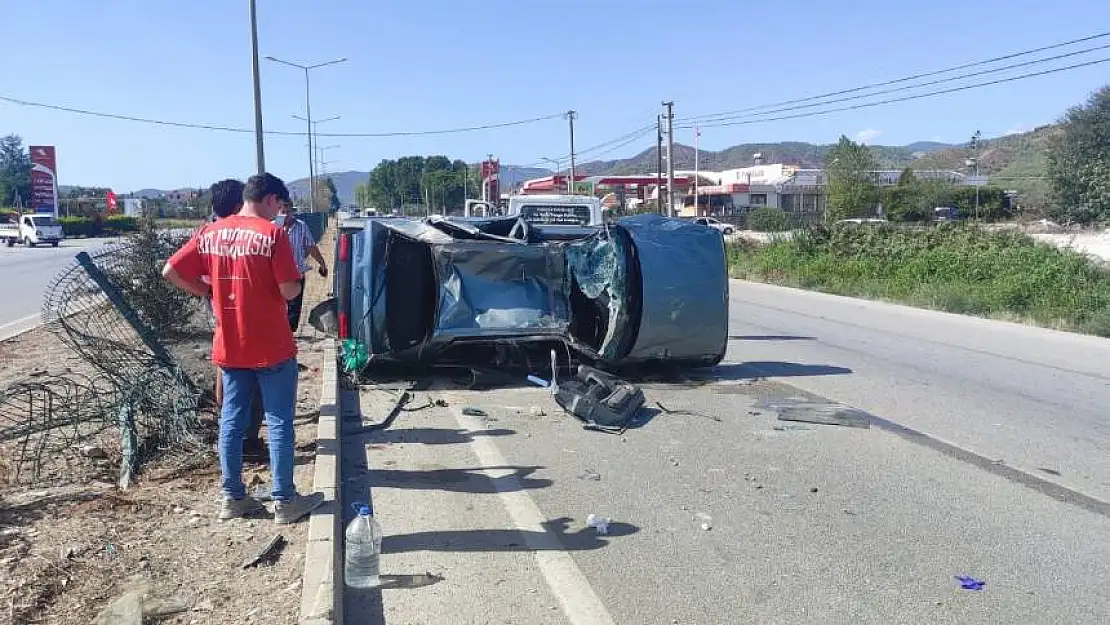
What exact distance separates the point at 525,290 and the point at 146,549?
17.4ft

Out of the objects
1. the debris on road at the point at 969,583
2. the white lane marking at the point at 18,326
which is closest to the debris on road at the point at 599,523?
the debris on road at the point at 969,583

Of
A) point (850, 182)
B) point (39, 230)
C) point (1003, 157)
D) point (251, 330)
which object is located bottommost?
point (251, 330)

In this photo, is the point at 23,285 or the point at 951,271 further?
the point at 23,285

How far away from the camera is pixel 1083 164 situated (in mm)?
60906

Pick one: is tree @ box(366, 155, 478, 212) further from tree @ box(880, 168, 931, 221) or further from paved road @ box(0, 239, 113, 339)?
paved road @ box(0, 239, 113, 339)

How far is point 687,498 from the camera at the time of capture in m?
5.86

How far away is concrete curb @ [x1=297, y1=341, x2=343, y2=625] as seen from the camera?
383cm

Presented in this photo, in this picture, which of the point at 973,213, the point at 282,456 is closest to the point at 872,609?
the point at 282,456

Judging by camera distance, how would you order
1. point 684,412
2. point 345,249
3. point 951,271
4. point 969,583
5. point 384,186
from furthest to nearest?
point 384,186, point 951,271, point 345,249, point 684,412, point 969,583

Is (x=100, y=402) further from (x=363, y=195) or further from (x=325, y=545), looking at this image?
(x=363, y=195)

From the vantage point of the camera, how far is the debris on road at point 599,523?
5.25 metres

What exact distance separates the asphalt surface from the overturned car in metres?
0.53

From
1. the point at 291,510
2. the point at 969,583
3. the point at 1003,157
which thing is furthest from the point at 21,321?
the point at 1003,157

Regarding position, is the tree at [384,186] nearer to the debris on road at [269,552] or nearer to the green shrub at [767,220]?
the green shrub at [767,220]
